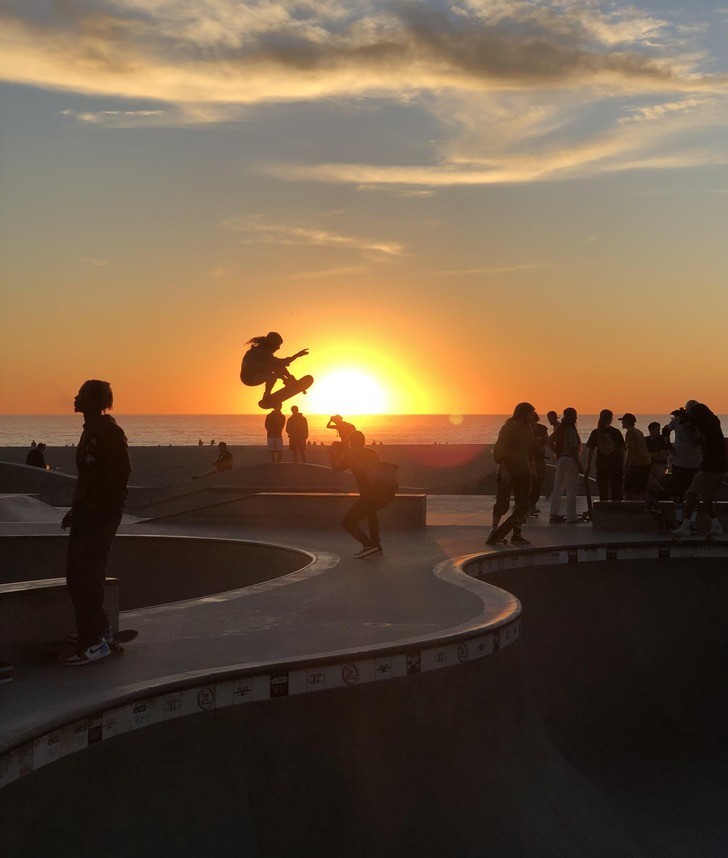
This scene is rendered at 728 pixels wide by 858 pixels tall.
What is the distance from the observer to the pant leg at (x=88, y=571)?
5973 millimetres

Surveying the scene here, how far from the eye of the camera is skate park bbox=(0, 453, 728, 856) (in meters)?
4.66

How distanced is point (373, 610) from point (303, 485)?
14.3 metres

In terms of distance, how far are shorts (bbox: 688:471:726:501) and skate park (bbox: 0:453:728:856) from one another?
24.8 inches

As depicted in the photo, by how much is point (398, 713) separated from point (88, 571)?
2.04 metres

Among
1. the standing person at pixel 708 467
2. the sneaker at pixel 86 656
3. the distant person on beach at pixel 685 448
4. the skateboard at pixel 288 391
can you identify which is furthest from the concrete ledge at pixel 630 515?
the sneaker at pixel 86 656

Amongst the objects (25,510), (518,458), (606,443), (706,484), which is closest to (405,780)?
(518,458)

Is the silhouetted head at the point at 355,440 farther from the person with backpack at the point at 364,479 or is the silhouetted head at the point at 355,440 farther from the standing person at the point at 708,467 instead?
the standing person at the point at 708,467

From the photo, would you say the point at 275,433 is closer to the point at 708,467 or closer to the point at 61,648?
the point at 708,467

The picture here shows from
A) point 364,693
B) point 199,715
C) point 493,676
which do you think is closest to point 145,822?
point 199,715

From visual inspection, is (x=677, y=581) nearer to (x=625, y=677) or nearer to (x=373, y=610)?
(x=625, y=677)

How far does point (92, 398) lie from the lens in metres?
6.05

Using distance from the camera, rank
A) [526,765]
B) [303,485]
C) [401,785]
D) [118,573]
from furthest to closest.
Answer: [303,485], [118,573], [526,765], [401,785]

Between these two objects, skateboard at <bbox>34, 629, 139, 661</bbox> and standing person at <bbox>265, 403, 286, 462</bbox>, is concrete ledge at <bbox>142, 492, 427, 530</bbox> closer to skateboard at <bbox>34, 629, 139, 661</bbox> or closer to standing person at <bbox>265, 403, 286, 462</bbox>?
standing person at <bbox>265, 403, 286, 462</bbox>

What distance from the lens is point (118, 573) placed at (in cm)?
1291
